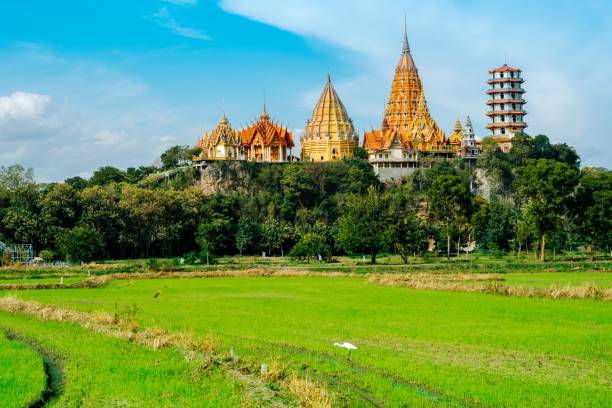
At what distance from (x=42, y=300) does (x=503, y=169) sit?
70.6 metres

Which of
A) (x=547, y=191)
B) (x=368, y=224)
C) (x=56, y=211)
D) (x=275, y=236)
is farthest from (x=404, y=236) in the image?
(x=56, y=211)

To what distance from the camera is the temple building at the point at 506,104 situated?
108 m

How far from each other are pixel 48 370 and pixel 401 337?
9.46 m

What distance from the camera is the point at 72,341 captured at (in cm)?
2250

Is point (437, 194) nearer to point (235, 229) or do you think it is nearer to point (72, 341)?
point (235, 229)

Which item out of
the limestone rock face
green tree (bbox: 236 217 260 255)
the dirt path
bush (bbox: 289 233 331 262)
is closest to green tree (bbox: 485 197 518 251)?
bush (bbox: 289 233 331 262)

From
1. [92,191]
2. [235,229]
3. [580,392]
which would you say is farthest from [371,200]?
[580,392]

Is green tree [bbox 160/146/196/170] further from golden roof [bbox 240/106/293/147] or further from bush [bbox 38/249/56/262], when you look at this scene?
bush [bbox 38/249/56/262]

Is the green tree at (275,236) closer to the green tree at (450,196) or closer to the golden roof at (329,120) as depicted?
the green tree at (450,196)

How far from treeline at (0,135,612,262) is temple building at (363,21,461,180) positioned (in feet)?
8.85

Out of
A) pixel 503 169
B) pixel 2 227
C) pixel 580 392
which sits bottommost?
pixel 580 392

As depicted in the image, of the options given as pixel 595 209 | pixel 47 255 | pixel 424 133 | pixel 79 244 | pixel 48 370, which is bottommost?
pixel 48 370

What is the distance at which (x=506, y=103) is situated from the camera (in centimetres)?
10862

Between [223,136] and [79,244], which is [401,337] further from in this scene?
[223,136]
